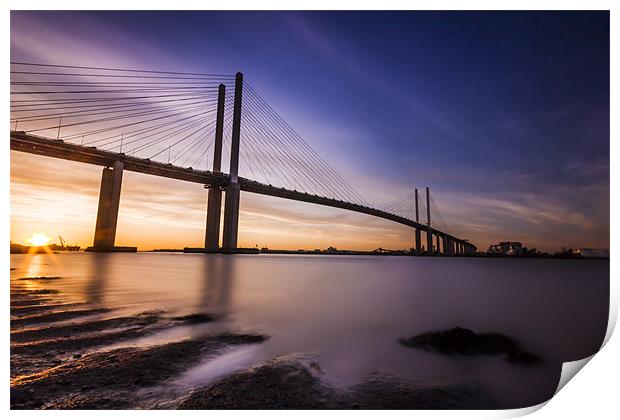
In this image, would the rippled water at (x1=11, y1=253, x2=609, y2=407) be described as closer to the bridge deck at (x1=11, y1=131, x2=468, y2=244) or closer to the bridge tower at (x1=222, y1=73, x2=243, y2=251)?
the bridge deck at (x1=11, y1=131, x2=468, y2=244)

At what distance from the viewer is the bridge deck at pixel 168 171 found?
11520 millimetres

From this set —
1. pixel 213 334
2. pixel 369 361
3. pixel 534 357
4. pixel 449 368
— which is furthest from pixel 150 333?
pixel 534 357

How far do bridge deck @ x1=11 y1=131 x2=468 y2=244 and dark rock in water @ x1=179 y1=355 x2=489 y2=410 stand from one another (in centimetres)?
841

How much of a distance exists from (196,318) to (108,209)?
1439cm

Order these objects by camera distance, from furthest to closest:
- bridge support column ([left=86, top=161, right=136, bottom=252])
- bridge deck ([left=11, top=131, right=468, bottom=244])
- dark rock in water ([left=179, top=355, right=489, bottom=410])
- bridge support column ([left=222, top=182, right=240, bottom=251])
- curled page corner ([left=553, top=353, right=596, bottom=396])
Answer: bridge support column ([left=222, top=182, right=240, bottom=251])
bridge support column ([left=86, top=161, right=136, bottom=252])
bridge deck ([left=11, top=131, right=468, bottom=244])
curled page corner ([left=553, top=353, right=596, bottom=396])
dark rock in water ([left=179, top=355, right=489, bottom=410])

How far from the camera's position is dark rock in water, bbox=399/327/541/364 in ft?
7.98

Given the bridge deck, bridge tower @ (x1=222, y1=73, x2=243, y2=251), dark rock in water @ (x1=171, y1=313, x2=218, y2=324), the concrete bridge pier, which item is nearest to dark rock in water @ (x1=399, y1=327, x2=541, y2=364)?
dark rock in water @ (x1=171, y1=313, x2=218, y2=324)

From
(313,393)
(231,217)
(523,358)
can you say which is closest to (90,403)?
(313,393)

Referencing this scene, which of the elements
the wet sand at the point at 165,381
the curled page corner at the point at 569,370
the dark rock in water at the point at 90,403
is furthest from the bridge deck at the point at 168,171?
the curled page corner at the point at 569,370

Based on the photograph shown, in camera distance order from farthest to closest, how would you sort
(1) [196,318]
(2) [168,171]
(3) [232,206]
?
(3) [232,206], (2) [168,171], (1) [196,318]

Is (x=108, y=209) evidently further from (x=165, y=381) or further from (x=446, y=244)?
(x=446, y=244)

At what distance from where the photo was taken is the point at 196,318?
10.1ft

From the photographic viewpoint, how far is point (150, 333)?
240cm
